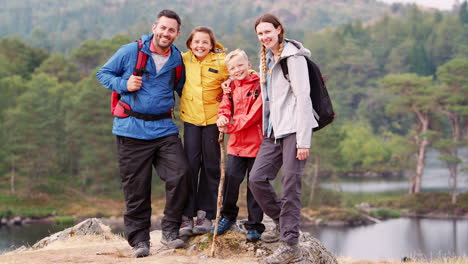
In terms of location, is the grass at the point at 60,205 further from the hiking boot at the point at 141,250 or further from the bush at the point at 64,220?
the hiking boot at the point at 141,250

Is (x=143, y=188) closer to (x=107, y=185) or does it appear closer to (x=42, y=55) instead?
(x=107, y=185)

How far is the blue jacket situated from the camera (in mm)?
5059

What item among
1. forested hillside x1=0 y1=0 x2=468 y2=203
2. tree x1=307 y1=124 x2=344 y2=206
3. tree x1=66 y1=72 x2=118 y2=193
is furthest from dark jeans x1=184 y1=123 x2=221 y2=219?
tree x1=66 y1=72 x2=118 y2=193

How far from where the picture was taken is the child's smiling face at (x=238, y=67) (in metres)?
5.07

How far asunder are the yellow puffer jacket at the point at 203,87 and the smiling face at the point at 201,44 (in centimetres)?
8

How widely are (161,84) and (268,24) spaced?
106 centimetres

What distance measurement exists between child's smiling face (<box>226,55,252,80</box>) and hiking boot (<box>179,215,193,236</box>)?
1.40m

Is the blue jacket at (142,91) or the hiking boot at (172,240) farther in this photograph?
the hiking boot at (172,240)

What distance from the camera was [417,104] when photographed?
38.0m

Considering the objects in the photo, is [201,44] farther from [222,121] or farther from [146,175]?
[146,175]

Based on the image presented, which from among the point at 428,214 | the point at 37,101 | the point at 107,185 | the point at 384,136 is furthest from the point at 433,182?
the point at 37,101

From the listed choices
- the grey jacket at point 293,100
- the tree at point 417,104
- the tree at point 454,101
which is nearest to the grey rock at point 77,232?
the grey jacket at point 293,100

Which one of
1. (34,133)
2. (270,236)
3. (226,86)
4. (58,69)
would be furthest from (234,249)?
(58,69)

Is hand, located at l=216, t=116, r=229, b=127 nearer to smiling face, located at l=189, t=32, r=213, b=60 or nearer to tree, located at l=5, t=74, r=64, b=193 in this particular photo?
smiling face, located at l=189, t=32, r=213, b=60
